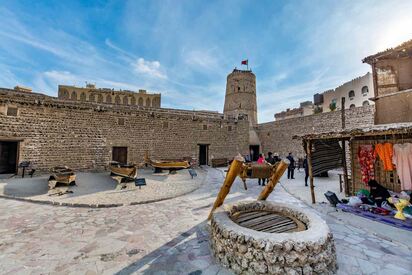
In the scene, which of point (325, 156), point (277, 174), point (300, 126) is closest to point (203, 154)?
point (300, 126)

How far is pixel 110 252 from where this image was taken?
144 inches

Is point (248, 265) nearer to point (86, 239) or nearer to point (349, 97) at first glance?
point (86, 239)

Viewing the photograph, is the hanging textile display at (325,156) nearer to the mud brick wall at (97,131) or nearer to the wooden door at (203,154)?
the mud brick wall at (97,131)

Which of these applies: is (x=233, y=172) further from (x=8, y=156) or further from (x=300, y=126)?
(x=300, y=126)

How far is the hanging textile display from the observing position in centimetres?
771

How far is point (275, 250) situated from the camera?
2.76m

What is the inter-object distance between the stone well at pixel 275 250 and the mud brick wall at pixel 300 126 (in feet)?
41.8

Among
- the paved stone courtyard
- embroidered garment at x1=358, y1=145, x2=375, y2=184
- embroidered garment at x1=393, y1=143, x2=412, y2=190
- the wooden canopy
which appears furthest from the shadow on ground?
embroidered garment at x1=358, y1=145, x2=375, y2=184

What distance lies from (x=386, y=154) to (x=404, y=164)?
584 mm

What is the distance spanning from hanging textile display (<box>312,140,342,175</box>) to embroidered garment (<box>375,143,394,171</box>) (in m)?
1.60

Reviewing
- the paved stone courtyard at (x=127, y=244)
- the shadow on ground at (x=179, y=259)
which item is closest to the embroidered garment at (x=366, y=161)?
the paved stone courtyard at (x=127, y=244)

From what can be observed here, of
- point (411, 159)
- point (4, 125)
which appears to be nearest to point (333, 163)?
point (411, 159)

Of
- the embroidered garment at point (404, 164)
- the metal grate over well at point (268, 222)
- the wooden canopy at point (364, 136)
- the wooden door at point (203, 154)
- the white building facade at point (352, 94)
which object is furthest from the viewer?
the white building facade at point (352, 94)

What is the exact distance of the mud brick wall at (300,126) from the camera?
1475 centimetres
